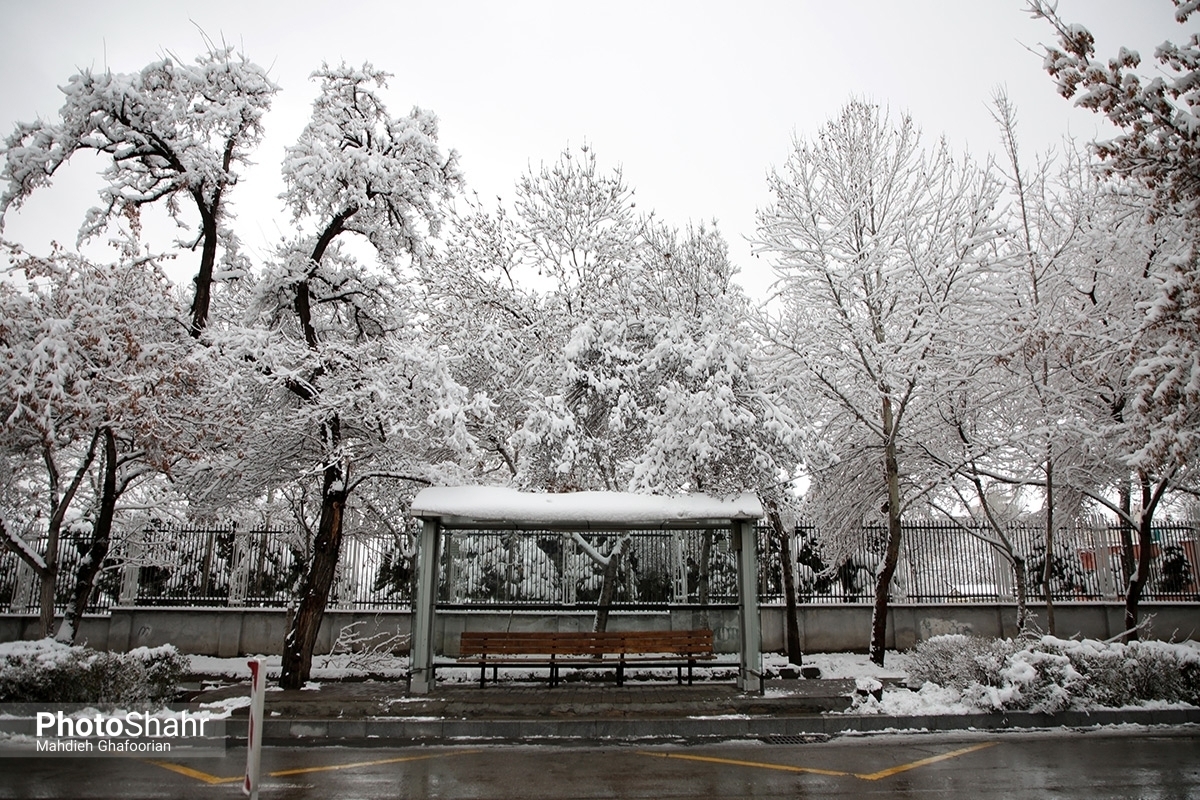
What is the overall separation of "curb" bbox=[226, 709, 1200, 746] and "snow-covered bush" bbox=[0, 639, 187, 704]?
1.48 meters

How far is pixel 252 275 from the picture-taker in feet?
47.8

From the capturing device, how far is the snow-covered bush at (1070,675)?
386 inches

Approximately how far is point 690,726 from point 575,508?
11.1 feet

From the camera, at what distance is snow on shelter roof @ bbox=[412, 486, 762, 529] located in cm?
1108

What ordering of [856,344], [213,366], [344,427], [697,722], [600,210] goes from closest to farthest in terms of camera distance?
1. [697,722]
2. [213,366]
3. [344,427]
4. [856,344]
5. [600,210]

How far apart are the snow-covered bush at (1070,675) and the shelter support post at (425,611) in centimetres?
752

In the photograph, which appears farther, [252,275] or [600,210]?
[600,210]

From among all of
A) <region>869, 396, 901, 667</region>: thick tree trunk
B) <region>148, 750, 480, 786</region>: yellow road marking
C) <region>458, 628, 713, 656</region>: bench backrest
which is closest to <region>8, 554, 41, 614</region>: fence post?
<region>458, 628, 713, 656</region>: bench backrest

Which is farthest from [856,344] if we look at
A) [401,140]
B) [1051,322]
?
[401,140]

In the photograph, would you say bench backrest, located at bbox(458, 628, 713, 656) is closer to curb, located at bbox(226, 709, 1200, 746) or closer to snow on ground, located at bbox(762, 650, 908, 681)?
curb, located at bbox(226, 709, 1200, 746)

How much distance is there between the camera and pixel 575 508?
11.3 meters

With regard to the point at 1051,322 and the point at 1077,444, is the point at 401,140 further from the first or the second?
the point at 1077,444

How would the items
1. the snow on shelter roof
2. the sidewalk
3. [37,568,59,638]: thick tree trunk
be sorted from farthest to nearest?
[37,568,59,638]: thick tree trunk < the snow on shelter roof < the sidewalk

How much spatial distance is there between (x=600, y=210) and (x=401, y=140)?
4.54 m
